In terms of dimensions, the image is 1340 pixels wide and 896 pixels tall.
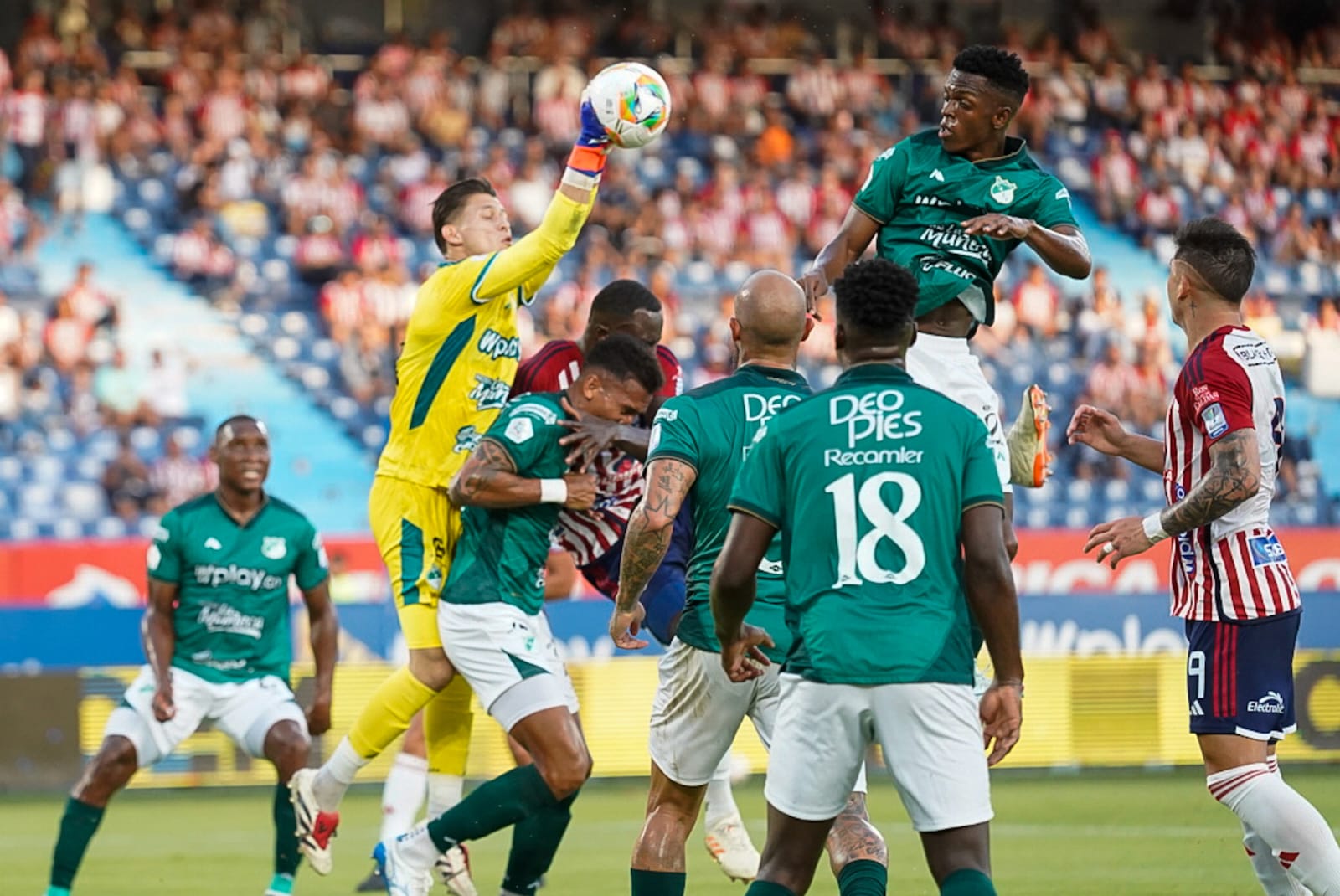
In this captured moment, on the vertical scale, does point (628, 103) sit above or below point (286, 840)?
above

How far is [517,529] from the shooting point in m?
8.16

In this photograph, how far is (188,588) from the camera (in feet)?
32.4

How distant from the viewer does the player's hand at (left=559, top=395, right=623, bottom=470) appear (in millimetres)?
7965

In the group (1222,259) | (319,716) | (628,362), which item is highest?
(1222,259)

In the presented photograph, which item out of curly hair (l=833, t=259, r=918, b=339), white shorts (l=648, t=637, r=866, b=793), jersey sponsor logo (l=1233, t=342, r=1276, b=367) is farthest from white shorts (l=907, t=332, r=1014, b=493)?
curly hair (l=833, t=259, r=918, b=339)

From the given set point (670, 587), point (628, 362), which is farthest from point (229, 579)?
point (628, 362)

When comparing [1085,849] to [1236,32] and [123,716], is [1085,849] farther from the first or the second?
[1236,32]

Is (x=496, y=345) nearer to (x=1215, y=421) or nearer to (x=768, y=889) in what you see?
(x=1215, y=421)

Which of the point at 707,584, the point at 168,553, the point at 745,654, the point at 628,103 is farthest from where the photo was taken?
the point at 168,553

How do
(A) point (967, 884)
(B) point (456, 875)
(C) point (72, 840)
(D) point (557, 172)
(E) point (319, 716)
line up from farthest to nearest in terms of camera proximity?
(D) point (557, 172) < (E) point (319, 716) < (C) point (72, 840) < (B) point (456, 875) < (A) point (967, 884)

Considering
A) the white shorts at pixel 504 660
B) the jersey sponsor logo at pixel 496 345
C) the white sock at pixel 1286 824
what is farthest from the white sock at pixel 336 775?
the white sock at pixel 1286 824

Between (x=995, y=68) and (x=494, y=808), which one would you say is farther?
(x=494, y=808)

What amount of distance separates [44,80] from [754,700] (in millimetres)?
18490

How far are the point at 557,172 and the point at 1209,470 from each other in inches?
691
